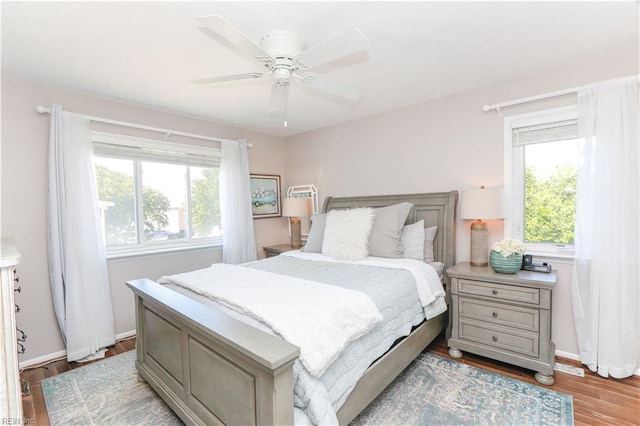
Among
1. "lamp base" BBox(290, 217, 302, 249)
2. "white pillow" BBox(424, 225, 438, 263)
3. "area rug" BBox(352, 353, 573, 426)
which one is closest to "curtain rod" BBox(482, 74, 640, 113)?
"white pillow" BBox(424, 225, 438, 263)

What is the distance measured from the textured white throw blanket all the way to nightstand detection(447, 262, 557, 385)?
3.70 ft

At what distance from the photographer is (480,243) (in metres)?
2.69

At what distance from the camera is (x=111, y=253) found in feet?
9.84

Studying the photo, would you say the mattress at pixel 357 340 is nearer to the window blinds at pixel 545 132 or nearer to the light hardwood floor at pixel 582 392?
the light hardwood floor at pixel 582 392

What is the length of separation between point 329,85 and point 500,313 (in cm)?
210

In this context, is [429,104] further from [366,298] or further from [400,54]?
[366,298]

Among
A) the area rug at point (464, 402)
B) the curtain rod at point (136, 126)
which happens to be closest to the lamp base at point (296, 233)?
the curtain rod at point (136, 126)

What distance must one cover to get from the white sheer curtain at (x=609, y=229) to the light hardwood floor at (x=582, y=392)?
0.40 ft

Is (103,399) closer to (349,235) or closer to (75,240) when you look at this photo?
(75,240)

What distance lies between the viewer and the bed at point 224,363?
46.2 inches

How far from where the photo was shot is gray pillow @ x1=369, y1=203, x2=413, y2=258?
2781 mm

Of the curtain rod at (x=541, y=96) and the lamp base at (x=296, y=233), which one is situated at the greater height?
the curtain rod at (x=541, y=96)

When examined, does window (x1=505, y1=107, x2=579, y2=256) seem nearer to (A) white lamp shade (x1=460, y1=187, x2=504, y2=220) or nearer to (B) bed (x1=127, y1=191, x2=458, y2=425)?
(A) white lamp shade (x1=460, y1=187, x2=504, y2=220)

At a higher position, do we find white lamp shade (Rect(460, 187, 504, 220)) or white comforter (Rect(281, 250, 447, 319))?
white lamp shade (Rect(460, 187, 504, 220))
